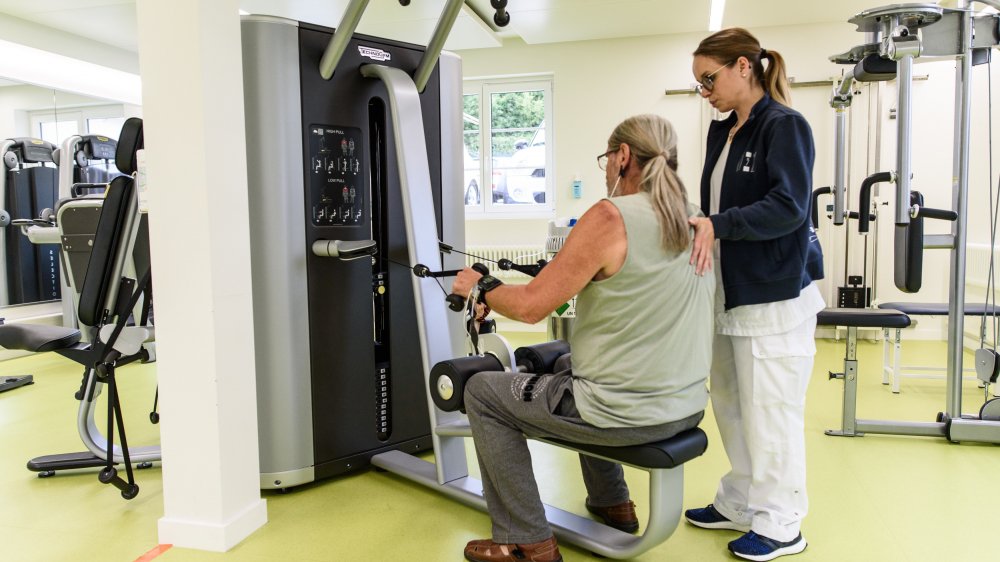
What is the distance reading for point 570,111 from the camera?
21.7 feet

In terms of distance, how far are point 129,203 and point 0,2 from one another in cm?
382

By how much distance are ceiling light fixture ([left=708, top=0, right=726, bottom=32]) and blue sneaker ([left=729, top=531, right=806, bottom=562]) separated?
14.1ft

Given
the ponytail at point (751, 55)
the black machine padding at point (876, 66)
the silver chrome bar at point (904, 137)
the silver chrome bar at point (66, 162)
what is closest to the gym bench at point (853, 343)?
the silver chrome bar at point (904, 137)

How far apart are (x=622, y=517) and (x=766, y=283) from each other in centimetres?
90

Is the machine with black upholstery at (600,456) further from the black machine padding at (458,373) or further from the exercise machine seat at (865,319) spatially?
the exercise machine seat at (865,319)

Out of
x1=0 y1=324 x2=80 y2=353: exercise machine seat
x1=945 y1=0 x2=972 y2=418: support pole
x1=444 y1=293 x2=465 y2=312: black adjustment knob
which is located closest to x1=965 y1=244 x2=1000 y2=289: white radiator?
x1=945 y1=0 x2=972 y2=418: support pole

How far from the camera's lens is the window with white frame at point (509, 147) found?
275 inches

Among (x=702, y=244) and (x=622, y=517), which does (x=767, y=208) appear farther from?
(x=622, y=517)

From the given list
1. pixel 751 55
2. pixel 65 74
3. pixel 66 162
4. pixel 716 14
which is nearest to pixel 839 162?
pixel 751 55

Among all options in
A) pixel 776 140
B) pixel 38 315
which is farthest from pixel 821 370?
pixel 38 315

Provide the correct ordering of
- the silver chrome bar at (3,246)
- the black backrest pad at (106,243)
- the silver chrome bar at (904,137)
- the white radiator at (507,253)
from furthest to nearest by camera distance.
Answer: the white radiator at (507,253)
the silver chrome bar at (3,246)
the silver chrome bar at (904,137)
the black backrest pad at (106,243)

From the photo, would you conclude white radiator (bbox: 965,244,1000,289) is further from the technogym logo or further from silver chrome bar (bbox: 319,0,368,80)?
silver chrome bar (bbox: 319,0,368,80)

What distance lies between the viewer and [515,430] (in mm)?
2088

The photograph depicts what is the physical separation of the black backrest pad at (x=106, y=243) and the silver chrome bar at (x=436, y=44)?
1.16m
